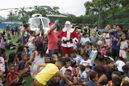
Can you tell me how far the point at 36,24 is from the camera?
22.4 meters

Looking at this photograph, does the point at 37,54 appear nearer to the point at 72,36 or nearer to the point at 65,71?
the point at 65,71

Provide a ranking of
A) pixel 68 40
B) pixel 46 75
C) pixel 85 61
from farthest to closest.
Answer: pixel 68 40, pixel 85 61, pixel 46 75

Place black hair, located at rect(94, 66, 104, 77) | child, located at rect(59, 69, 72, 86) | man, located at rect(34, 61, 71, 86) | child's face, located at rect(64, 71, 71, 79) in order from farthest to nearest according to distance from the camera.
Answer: child's face, located at rect(64, 71, 71, 79) → child, located at rect(59, 69, 72, 86) → black hair, located at rect(94, 66, 104, 77) → man, located at rect(34, 61, 71, 86)

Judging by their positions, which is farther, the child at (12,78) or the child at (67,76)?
the child at (12,78)

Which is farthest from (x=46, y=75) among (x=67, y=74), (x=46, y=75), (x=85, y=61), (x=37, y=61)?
(x=85, y=61)

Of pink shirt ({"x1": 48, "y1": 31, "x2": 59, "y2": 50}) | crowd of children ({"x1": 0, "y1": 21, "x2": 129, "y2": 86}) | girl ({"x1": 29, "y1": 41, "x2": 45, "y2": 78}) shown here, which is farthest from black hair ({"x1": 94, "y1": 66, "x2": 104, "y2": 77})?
pink shirt ({"x1": 48, "y1": 31, "x2": 59, "y2": 50})

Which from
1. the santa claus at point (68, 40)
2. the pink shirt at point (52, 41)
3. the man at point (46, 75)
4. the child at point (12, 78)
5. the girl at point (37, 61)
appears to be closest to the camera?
the man at point (46, 75)

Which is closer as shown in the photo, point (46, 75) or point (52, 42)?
point (46, 75)

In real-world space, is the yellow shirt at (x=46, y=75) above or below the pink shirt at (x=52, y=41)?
above

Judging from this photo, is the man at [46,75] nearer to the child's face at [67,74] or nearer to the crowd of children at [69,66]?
the crowd of children at [69,66]

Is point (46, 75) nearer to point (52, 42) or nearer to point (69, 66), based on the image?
point (69, 66)

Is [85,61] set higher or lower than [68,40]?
lower

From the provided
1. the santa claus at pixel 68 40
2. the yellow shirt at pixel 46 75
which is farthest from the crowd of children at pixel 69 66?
the santa claus at pixel 68 40

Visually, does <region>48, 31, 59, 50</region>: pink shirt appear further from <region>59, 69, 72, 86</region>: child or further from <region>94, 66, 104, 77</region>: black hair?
<region>94, 66, 104, 77</region>: black hair
